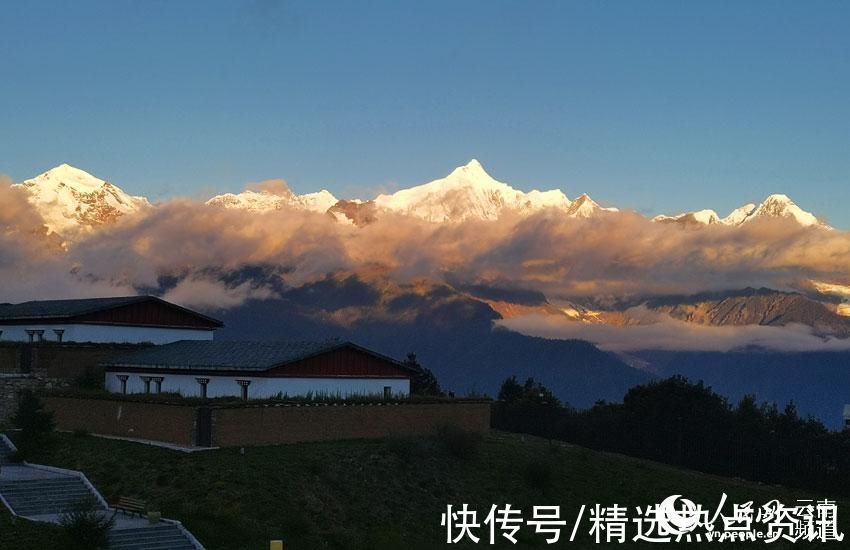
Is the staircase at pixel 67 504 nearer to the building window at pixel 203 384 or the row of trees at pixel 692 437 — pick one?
the building window at pixel 203 384

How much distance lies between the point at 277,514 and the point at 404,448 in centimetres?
884

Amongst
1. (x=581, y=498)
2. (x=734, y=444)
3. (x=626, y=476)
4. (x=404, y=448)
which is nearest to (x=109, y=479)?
(x=404, y=448)

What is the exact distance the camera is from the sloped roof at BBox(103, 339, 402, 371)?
1938 inches

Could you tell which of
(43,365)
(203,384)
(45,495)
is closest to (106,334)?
(43,365)

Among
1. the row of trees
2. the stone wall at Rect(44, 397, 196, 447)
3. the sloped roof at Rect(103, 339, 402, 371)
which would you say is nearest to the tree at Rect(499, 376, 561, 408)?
the row of trees

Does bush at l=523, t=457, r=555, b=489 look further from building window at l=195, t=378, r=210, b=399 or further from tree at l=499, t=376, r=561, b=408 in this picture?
tree at l=499, t=376, r=561, b=408

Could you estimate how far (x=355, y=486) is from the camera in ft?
132

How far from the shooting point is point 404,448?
145 feet

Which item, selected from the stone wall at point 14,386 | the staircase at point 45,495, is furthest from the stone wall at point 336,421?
the stone wall at point 14,386

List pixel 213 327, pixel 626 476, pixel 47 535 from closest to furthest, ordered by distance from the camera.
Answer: pixel 47 535 → pixel 626 476 → pixel 213 327

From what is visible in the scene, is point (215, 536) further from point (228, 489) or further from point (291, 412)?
point (291, 412)

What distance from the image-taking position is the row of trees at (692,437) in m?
53.2

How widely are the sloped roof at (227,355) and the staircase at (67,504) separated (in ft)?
33.1

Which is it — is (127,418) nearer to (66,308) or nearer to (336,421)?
(336,421)
